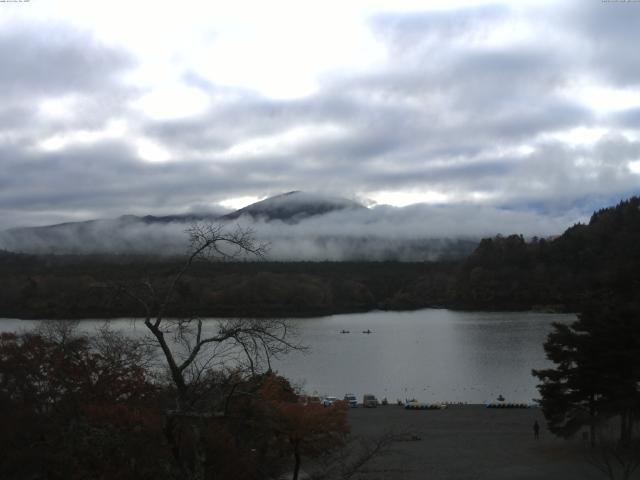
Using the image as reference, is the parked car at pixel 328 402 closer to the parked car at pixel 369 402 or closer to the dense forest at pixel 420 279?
the parked car at pixel 369 402

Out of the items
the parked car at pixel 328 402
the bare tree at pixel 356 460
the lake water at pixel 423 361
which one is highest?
the bare tree at pixel 356 460

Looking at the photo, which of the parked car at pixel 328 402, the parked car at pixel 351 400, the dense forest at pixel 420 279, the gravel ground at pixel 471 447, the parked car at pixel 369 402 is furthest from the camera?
the dense forest at pixel 420 279

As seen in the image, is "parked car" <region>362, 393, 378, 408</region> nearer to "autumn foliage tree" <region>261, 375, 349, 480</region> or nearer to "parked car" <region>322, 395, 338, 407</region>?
"parked car" <region>322, 395, 338, 407</region>

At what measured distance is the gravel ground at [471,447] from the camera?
14.8 meters

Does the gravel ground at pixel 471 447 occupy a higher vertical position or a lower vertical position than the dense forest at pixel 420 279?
lower

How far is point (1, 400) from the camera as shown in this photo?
1050 centimetres

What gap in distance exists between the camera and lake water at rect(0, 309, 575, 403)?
95.8 feet

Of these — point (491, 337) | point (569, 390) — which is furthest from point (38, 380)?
point (491, 337)

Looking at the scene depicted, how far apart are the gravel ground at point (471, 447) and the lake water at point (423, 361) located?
11.9 feet

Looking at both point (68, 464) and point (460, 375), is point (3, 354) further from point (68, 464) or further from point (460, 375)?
point (460, 375)

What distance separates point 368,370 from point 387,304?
185ft

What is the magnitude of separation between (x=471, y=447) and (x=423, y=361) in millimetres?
20364

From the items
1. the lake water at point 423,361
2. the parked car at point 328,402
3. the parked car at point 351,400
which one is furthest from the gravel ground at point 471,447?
the lake water at point 423,361

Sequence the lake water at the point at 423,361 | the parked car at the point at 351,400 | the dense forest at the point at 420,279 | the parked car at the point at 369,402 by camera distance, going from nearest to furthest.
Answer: the parked car at the point at 351,400 < the parked car at the point at 369,402 < the lake water at the point at 423,361 < the dense forest at the point at 420,279
